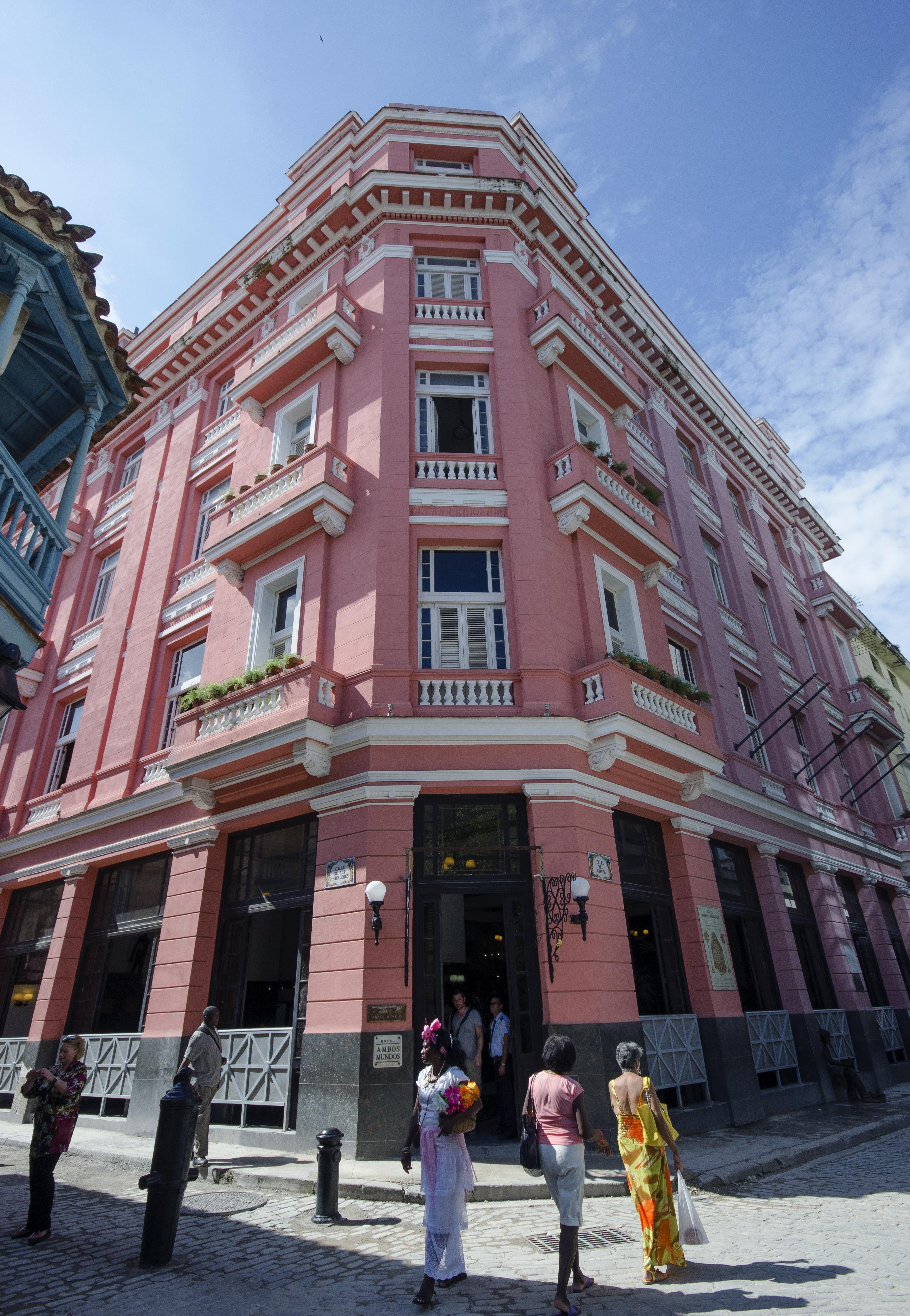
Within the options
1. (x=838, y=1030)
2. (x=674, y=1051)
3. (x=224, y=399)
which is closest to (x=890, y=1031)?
(x=838, y=1030)

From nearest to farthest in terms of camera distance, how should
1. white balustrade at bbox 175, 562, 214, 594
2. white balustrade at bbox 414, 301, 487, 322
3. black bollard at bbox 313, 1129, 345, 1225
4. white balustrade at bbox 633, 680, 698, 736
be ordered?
1. black bollard at bbox 313, 1129, 345, 1225
2. white balustrade at bbox 633, 680, 698, 736
3. white balustrade at bbox 414, 301, 487, 322
4. white balustrade at bbox 175, 562, 214, 594

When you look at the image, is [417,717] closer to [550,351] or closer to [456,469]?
[456,469]

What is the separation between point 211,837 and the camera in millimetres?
13148

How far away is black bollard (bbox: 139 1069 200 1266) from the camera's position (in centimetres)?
586

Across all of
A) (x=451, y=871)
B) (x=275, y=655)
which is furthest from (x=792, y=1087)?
(x=275, y=655)

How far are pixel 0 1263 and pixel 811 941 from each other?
1740cm

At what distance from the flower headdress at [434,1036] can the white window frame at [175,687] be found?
37.6ft

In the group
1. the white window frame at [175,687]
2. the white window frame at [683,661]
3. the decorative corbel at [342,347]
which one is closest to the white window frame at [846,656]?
the white window frame at [683,661]

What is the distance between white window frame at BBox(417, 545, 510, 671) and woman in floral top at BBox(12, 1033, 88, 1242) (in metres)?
7.18

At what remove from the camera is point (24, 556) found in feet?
27.0

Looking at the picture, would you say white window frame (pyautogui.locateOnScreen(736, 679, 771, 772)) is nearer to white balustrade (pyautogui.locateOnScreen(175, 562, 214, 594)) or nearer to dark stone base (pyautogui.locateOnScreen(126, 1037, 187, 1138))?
white balustrade (pyautogui.locateOnScreen(175, 562, 214, 594))

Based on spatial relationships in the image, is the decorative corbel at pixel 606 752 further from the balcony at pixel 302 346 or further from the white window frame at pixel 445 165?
the white window frame at pixel 445 165

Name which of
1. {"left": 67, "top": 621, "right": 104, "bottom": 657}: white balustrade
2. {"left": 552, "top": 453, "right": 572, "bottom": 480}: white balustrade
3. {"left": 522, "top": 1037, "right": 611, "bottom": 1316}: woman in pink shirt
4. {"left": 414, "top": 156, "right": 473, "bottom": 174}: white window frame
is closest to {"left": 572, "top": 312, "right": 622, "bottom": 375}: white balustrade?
{"left": 552, "top": 453, "right": 572, "bottom": 480}: white balustrade

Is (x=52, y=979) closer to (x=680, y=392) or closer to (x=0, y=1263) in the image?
(x=0, y=1263)
